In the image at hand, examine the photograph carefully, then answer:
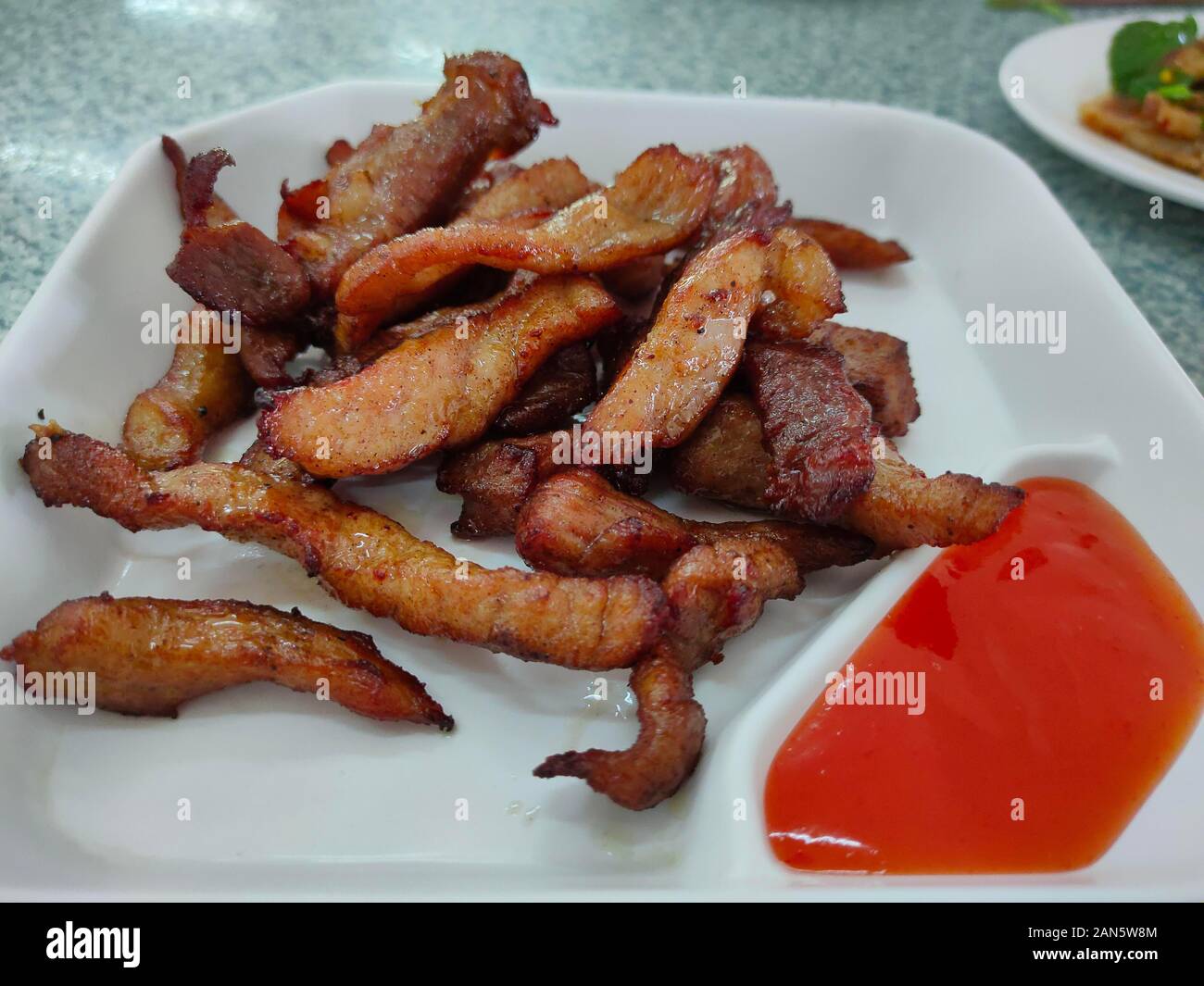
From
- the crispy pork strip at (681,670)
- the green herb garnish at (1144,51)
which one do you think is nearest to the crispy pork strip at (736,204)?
the crispy pork strip at (681,670)

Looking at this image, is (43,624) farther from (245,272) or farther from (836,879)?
(836,879)

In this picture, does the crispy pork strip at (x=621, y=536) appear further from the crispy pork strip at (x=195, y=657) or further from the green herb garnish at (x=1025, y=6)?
the green herb garnish at (x=1025, y=6)

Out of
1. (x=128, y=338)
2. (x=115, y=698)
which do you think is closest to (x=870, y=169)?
(x=128, y=338)

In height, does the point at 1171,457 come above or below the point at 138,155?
below

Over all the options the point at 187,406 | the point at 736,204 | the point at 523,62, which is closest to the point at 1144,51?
the point at 736,204

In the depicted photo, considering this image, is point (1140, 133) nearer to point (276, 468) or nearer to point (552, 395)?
point (552, 395)

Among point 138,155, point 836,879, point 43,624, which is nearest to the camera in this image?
point 836,879

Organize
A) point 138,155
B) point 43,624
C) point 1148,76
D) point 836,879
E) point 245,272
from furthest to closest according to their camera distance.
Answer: point 1148,76, point 138,155, point 245,272, point 43,624, point 836,879
